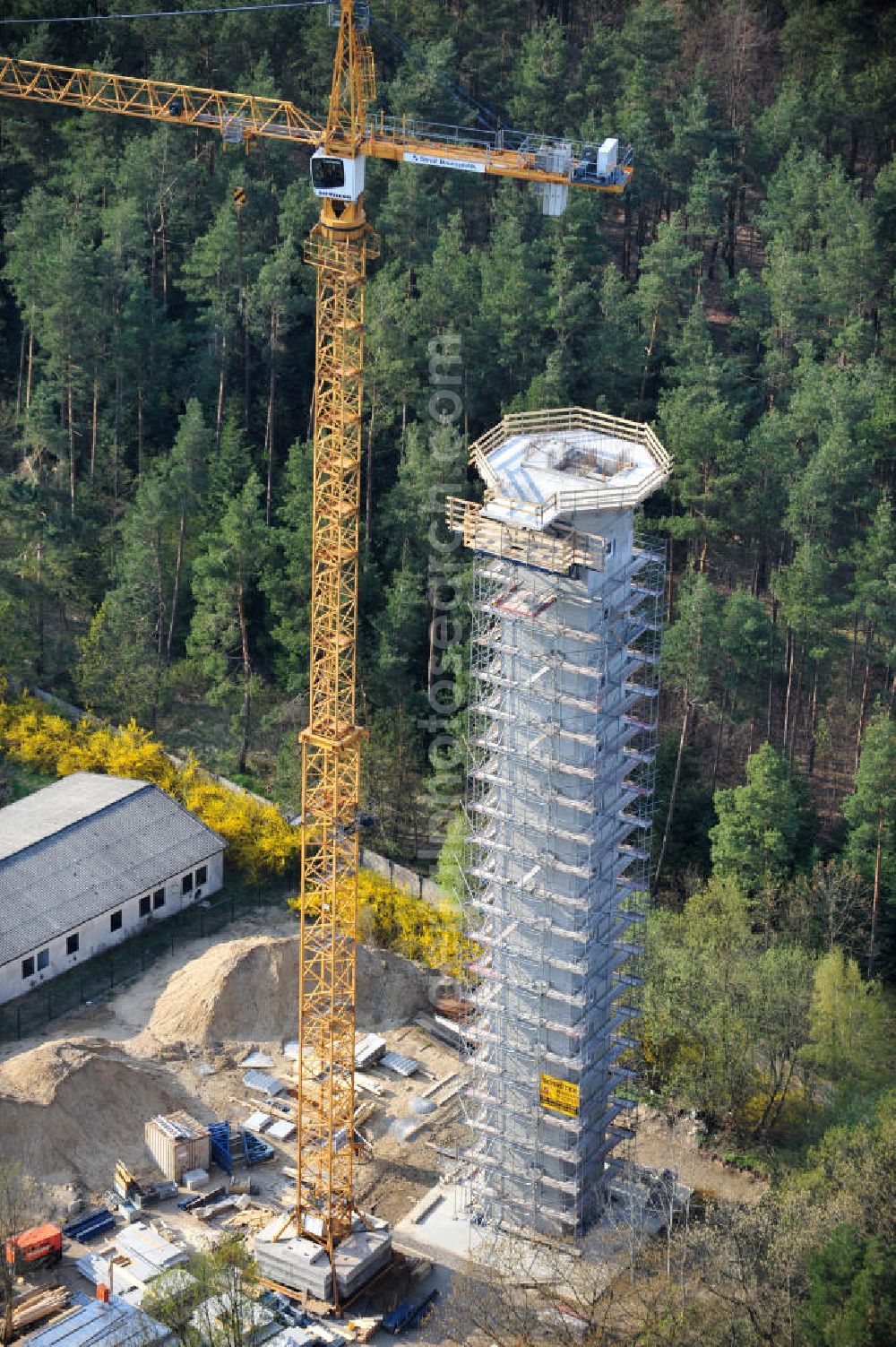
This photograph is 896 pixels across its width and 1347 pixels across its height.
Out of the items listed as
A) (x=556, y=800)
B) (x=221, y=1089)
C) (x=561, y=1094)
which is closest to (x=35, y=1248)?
(x=221, y=1089)

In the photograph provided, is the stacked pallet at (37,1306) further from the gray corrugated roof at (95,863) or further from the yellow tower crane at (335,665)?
the gray corrugated roof at (95,863)

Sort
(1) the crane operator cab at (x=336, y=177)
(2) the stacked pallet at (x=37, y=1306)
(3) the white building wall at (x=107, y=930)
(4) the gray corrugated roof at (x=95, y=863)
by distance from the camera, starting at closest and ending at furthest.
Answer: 1. (2) the stacked pallet at (x=37, y=1306)
2. (1) the crane operator cab at (x=336, y=177)
3. (3) the white building wall at (x=107, y=930)
4. (4) the gray corrugated roof at (x=95, y=863)

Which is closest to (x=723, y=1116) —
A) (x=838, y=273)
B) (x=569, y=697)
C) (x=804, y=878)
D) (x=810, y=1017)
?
(x=810, y=1017)

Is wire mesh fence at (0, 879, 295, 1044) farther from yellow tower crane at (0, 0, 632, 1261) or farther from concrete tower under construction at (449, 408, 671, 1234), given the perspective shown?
concrete tower under construction at (449, 408, 671, 1234)

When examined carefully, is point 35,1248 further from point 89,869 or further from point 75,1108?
point 89,869

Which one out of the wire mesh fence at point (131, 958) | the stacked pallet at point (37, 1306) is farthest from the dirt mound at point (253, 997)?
the stacked pallet at point (37, 1306)

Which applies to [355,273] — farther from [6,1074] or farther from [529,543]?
[6,1074]

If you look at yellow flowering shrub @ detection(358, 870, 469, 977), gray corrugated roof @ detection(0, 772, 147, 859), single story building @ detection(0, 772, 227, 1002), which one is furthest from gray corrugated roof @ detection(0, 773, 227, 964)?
yellow flowering shrub @ detection(358, 870, 469, 977)
